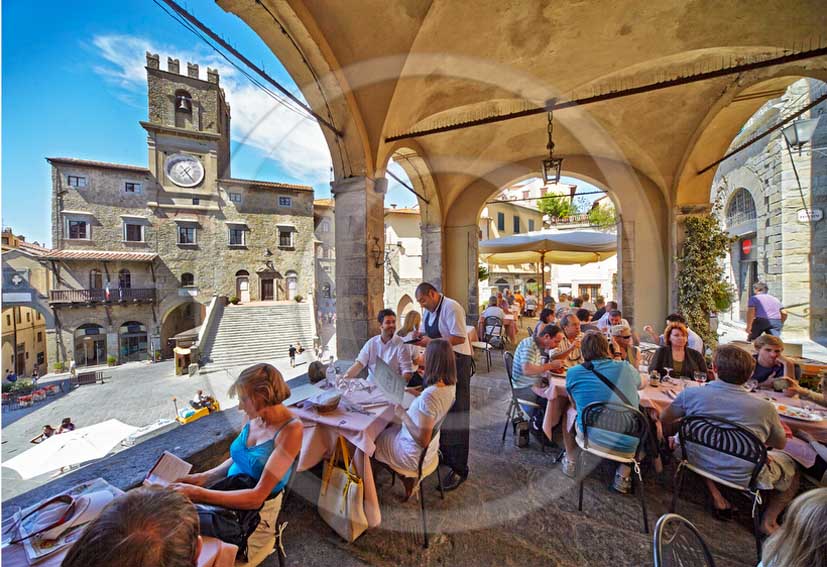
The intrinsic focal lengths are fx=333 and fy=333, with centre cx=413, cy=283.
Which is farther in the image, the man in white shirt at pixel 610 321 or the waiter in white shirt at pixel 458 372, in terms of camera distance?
the man in white shirt at pixel 610 321

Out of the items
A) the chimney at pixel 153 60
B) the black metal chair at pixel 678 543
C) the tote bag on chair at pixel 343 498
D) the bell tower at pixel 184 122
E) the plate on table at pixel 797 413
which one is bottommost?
the tote bag on chair at pixel 343 498

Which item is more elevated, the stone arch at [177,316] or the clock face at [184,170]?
the clock face at [184,170]

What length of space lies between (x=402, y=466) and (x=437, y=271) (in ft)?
21.9

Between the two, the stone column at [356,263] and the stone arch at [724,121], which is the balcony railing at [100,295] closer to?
the stone column at [356,263]

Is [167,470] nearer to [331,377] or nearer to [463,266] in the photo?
[331,377]

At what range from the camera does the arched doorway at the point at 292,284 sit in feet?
84.9

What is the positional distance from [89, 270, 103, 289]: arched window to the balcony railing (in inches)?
20.0

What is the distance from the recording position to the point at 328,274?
88.8 ft

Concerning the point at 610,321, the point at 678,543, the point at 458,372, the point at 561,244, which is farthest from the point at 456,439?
the point at 561,244

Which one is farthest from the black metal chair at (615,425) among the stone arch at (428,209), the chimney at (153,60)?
the chimney at (153,60)

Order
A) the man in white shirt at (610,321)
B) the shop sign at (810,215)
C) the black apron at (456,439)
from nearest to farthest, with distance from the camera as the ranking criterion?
the black apron at (456,439) → the man in white shirt at (610,321) → the shop sign at (810,215)

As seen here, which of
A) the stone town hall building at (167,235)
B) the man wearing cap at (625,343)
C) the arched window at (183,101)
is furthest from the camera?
the arched window at (183,101)

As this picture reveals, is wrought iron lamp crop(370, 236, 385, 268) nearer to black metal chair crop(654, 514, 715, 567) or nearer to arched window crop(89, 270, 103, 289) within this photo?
black metal chair crop(654, 514, 715, 567)

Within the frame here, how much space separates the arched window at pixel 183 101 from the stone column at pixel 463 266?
24.5 meters
